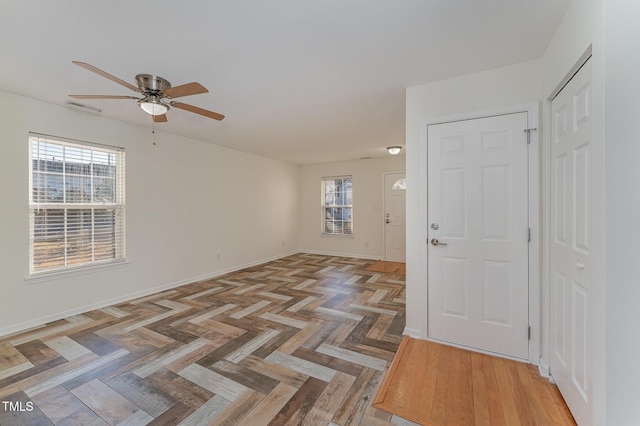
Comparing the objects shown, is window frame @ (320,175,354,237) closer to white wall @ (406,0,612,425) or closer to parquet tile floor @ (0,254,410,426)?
parquet tile floor @ (0,254,410,426)

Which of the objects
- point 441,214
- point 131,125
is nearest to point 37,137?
point 131,125

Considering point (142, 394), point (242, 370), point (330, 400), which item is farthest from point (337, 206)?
point (142, 394)

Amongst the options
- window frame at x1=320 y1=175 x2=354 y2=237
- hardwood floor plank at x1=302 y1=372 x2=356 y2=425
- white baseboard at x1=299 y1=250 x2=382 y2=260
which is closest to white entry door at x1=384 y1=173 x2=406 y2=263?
white baseboard at x1=299 y1=250 x2=382 y2=260

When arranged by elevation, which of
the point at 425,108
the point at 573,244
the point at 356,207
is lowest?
the point at 573,244

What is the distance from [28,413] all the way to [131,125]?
338 centimetres

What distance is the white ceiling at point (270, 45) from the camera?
62.2 inches

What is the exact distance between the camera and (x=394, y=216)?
6.20m

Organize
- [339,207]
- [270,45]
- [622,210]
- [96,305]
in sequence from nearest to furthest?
[622,210], [270,45], [96,305], [339,207]

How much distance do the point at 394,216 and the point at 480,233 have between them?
3883mm

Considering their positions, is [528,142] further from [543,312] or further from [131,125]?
[131,125]

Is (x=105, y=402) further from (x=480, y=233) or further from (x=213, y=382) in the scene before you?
(x=480, y=233)

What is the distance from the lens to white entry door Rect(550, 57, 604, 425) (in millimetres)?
1417

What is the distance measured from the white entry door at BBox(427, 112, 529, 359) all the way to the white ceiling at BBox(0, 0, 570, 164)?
2.01 feet

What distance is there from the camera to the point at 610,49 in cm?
117
